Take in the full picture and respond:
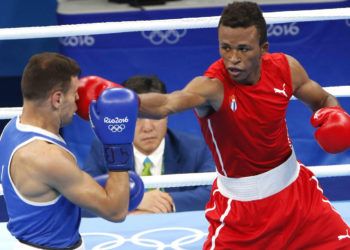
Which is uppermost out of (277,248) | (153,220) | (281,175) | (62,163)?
(62,163)

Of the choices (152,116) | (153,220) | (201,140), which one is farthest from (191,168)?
(152,116)

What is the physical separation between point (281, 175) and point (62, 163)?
80cm

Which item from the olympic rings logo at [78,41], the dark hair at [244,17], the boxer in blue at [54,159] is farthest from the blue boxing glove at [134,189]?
the olympic rings logo at [78,41]

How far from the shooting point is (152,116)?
8.75 ft

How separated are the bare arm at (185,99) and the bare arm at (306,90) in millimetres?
316

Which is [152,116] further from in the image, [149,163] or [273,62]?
[149,163]

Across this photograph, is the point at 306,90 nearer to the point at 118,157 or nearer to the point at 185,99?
the point at 185,99

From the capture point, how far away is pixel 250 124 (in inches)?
112

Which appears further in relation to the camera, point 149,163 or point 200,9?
point 200,9

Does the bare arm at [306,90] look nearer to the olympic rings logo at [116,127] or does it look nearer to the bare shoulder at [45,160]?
the olympic rings logo at [116,127]

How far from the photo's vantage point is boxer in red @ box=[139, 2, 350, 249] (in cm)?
278

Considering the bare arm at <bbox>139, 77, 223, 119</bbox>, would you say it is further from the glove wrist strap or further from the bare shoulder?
the bare shoulder

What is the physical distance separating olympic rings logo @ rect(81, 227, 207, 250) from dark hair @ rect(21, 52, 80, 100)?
0.94 m

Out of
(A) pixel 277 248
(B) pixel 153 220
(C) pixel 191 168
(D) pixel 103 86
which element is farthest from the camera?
(C) pixel 191 168
